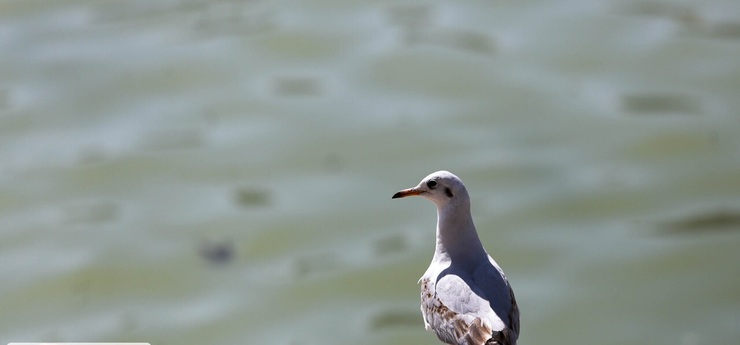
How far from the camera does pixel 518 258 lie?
432 inches

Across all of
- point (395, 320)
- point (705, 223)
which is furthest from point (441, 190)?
point (705, 223)

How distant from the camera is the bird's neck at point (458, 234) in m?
6.57

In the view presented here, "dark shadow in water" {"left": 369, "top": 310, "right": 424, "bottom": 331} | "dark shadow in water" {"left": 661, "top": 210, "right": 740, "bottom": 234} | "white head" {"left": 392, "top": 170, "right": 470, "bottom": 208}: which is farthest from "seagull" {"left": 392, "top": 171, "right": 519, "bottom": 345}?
"dark shadow in water" {"left": 661, "top": 210, "right": 740, "bottom": 234}

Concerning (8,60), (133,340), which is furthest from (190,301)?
(8,60)

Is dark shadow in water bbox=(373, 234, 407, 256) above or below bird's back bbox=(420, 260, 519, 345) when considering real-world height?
above

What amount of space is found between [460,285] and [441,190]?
19.0 inches

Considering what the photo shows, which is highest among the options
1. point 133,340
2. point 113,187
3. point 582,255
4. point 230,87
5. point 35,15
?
point 35,15

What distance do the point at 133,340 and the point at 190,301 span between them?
753mm

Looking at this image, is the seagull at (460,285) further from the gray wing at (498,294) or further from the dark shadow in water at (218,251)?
the dark shadow in water at (218,251)

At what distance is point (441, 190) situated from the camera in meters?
6.58

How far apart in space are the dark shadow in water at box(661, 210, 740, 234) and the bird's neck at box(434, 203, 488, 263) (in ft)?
16.8

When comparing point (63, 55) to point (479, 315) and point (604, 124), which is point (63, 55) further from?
point (479, 315)

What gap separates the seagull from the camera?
6.15m

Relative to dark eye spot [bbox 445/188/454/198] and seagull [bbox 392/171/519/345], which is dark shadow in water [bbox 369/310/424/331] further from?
dark eye spot [bbox 445/188/454/198]
